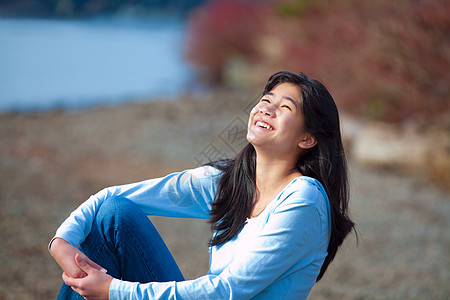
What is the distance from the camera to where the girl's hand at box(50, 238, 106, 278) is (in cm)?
132

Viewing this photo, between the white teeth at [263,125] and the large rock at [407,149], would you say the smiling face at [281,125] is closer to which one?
the white teeth at [263,125]

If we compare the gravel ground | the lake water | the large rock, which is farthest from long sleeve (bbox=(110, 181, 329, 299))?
the lake water

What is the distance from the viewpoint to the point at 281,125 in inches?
54.0

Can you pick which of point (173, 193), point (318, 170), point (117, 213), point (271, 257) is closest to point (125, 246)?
point (117, 213)

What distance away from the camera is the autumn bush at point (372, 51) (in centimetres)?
465

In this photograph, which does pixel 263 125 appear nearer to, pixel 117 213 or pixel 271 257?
pixel 271 257

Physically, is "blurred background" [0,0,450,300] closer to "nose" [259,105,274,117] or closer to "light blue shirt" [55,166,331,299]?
"nose" [259,105,274,117]

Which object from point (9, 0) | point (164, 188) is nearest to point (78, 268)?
point (164, 188)

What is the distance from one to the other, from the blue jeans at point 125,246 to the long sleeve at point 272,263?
0.21m

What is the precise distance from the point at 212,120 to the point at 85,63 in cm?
444

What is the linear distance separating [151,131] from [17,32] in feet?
11.3

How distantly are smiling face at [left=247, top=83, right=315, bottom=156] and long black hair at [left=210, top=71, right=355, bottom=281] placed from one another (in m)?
0.02

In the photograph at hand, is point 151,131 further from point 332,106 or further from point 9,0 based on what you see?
point 332,106

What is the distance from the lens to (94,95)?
30.9ft
